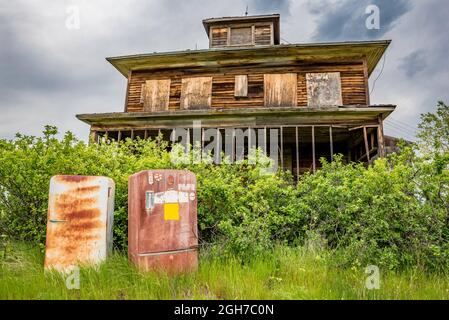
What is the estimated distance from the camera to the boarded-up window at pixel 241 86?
1398 cm

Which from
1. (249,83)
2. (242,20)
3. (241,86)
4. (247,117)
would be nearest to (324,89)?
(249,83)

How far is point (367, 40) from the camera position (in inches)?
507

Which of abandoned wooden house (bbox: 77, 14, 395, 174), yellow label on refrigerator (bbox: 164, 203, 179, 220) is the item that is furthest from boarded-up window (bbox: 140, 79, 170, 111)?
yellow label on refrigerator (bbox: 164, 203, 179, 220)

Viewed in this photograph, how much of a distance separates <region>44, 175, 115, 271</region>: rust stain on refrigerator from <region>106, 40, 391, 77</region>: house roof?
11483mm

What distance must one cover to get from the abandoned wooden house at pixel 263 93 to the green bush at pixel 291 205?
21.3 feet

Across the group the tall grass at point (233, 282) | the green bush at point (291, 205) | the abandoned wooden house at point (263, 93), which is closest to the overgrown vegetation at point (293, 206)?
the green bush at point (291, 205)

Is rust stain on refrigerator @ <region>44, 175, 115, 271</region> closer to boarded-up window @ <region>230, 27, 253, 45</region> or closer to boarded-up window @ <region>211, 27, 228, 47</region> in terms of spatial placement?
boarded-up window @ <region>211, 27, 228, 47</region>

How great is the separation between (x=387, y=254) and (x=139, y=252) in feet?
11.3

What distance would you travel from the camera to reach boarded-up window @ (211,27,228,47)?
53.4ft

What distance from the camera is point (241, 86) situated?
1409 centimetres
